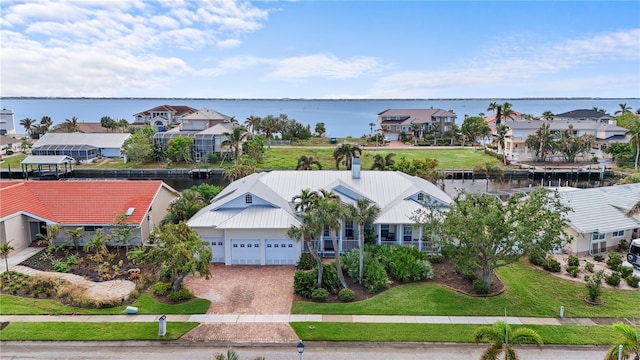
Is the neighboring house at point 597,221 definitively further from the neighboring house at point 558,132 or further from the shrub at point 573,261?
the neighboring house at point 558,132

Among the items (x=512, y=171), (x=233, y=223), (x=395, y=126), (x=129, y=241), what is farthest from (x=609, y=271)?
(x=395, y=126)

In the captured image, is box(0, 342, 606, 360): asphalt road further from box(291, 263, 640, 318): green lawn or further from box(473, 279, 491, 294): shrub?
box(473, 279, 491, 294): shrub

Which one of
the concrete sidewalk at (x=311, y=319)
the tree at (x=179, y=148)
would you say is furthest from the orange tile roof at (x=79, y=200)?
the tree at (x=179, y=148)

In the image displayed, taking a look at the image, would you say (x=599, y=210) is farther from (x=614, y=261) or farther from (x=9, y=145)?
(x=9, y=145)

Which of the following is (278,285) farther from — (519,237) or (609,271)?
(609,271)

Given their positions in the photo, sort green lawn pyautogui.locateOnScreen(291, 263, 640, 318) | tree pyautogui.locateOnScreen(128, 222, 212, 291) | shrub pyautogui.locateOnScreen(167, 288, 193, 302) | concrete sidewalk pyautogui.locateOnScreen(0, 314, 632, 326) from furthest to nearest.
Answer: shrub pyautogui.locateOnScreen(167, 288, 193, 302), tree pyautogui.locateOnScreen(128, 222, 212, 291), green lawn pyautogui.locateOnScreen(291, 263, 640, 318), concrete sidewalk pyautogui.locateOnScreen(0, 314, 632, 326)

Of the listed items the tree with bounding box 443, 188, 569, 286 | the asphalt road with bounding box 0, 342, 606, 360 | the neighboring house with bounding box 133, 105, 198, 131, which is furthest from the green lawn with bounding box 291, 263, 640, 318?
the neighboring house with bounding box 133, 105, 198, 131

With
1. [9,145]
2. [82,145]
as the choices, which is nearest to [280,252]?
[82,145]
